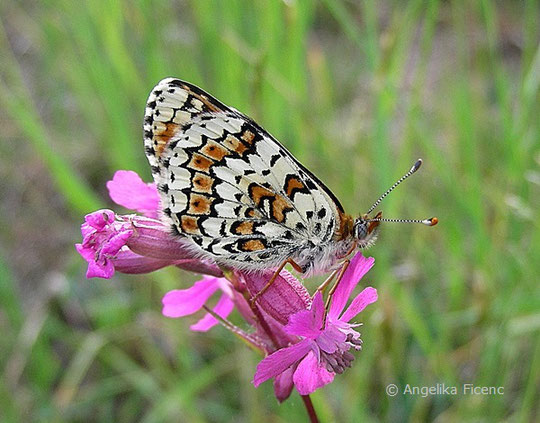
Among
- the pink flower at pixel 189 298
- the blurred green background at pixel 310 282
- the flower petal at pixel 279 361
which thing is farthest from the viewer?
the blurred green background at pixel 310 282

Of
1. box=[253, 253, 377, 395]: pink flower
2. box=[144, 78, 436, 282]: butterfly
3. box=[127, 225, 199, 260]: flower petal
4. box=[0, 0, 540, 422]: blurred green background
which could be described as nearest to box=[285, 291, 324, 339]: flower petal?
box=[253, 253, 377, 395]: pink flower

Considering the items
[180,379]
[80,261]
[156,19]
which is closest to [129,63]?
[156,19]

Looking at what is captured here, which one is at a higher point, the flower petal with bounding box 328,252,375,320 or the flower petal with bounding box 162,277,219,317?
the flower petal with bounding box 328,252,375,320

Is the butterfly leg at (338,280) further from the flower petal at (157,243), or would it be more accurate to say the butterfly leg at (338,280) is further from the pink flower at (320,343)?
the flower petal at (157,243)

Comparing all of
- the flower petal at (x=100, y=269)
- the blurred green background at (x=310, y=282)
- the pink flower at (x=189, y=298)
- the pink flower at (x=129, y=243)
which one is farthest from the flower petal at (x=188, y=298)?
the blurred green background at (x=310, y=282)

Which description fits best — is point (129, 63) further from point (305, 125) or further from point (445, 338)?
point (445, 338)

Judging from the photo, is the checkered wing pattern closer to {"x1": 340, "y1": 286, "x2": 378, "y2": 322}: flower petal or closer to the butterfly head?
the butterfly head
